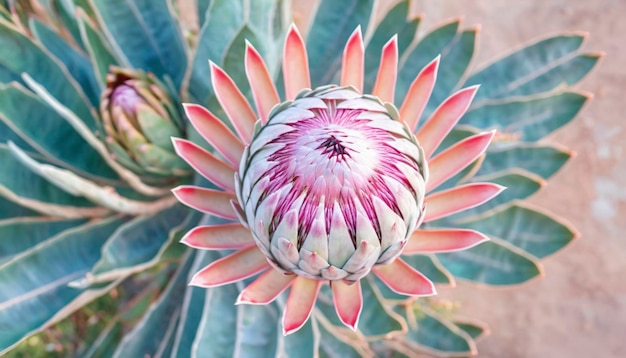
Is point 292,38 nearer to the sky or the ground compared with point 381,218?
nearer to the sky

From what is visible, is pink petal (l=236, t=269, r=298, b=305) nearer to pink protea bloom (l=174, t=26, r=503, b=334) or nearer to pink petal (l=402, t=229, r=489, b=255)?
pink protea bloom (l=174, t=26, r=503, b=334)

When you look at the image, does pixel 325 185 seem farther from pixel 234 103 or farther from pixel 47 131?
pixel 47 131

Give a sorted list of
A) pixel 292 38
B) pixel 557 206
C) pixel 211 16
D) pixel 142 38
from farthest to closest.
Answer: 1. pixel 557 206
2. pixel 142 38
3. pixel 211 16
4. pixel 292 38

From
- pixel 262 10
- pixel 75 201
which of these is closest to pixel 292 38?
pixel 262 10

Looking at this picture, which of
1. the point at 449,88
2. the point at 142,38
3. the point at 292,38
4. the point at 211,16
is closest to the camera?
the point at 292,38

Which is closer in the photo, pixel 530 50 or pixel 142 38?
pixel 142 38

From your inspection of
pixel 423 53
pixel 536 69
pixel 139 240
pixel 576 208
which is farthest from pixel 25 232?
pixel 576 208

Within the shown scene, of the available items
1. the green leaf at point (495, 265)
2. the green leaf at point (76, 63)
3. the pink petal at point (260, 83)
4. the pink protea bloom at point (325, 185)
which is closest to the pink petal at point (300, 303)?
the pink protea bloom at point (325, 185)

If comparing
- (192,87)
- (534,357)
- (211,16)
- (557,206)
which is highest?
(211,16)

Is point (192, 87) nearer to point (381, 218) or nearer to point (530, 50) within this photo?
point (381, 218)
